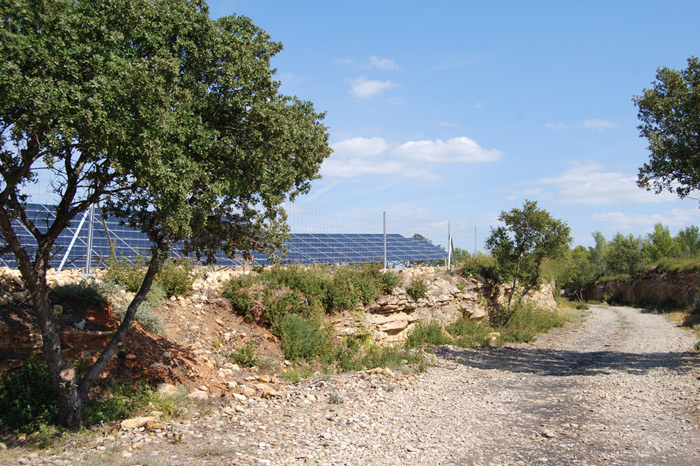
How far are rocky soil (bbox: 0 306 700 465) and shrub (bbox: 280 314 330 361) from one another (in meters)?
1.47

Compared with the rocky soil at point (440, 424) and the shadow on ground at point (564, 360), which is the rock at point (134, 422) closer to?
the rocky soil at point (440, 424)

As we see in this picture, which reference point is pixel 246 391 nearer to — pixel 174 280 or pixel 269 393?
pixel 269 393

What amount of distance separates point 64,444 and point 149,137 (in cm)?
372

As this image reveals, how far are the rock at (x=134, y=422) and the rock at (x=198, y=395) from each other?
120cm

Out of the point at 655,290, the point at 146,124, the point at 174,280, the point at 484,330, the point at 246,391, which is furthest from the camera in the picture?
the point at 655,290

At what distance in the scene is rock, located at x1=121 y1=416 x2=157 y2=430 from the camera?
603cm

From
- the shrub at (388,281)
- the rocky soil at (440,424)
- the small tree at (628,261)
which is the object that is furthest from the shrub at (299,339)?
the small tree at (628,261)

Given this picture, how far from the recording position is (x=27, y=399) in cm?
608

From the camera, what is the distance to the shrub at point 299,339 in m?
10.7


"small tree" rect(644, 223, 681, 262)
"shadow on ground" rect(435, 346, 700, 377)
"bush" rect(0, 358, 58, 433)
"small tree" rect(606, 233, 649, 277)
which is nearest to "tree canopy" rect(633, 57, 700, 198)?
"shadow on ground" rect(435, 346, 700, 377)

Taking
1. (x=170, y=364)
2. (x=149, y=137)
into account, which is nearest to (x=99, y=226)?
(x=170, y=364)

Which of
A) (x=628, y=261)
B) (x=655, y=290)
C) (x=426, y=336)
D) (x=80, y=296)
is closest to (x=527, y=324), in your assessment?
(x=426, y=336)

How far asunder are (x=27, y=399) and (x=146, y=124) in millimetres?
3946

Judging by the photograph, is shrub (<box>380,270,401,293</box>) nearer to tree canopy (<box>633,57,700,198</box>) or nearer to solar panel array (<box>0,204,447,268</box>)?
solar panel array (<box>0,204,447,268</box>)
